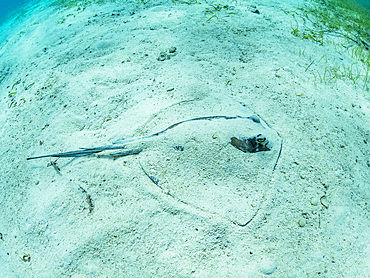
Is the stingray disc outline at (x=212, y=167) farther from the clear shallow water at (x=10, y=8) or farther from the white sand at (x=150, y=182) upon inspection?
the clear shallow water at (x=10, y=8)

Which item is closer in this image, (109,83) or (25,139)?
(25,139)

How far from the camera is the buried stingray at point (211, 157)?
2170 mm

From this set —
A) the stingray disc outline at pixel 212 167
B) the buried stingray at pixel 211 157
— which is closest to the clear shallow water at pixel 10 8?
the buried stingray at pixel 211 157

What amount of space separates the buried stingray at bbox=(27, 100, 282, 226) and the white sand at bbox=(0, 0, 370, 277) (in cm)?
13

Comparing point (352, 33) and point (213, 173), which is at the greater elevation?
point (213, 173)

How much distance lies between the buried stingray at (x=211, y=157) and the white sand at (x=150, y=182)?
130 mm

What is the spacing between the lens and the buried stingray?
7.12ft

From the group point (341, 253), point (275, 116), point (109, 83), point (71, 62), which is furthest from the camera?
point (71, 62)

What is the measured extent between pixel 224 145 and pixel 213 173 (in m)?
0.38

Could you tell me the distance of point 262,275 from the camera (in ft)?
5.93

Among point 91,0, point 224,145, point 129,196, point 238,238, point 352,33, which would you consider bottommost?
point 352,33

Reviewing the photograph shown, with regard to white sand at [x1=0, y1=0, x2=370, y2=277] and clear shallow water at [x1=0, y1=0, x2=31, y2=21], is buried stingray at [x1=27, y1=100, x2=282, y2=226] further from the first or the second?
clear shallow water at [x1=0, y1=0, x2=31, y2=21]

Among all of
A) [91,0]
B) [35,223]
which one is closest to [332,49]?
[35,223]

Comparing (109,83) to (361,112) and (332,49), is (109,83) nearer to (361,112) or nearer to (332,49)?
A: (361,112)
